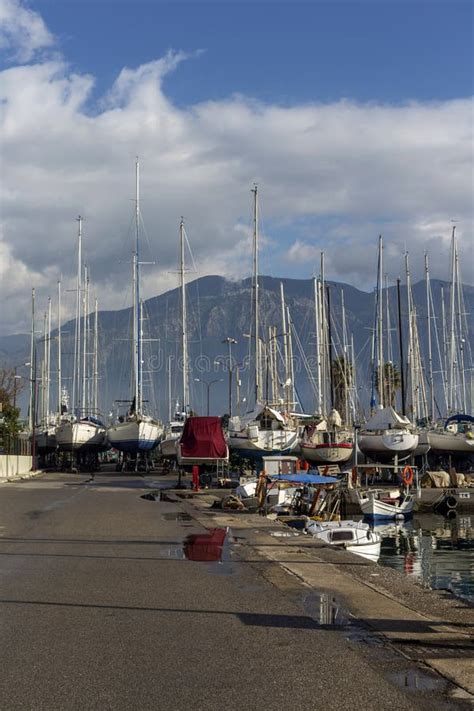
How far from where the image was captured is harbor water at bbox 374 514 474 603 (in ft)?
86.6

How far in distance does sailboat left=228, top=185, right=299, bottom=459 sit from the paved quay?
134 feet

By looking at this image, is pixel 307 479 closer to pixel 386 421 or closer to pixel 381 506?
pixel 381 506

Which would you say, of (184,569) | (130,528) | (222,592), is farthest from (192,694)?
(130,528)

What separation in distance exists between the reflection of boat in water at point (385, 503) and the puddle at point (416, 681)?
3521 cm

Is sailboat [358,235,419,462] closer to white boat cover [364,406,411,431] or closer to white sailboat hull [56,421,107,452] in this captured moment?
white boat cover [364,406,411,431]

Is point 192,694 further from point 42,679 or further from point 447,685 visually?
point 447,685

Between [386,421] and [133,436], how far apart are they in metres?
20.1

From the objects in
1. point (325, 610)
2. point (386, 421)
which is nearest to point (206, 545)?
point (325, 610)

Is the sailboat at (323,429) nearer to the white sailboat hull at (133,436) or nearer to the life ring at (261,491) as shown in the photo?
the white sailboat hull at (133,436)

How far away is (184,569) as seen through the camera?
1645cm

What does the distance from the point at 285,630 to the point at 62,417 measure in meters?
82.2

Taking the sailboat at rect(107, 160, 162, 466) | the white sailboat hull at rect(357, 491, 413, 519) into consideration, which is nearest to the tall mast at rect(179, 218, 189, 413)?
the sailboat at rect(107, 160, 162, 466)

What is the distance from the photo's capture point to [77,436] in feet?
253

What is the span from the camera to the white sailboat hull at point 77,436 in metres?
77.0
